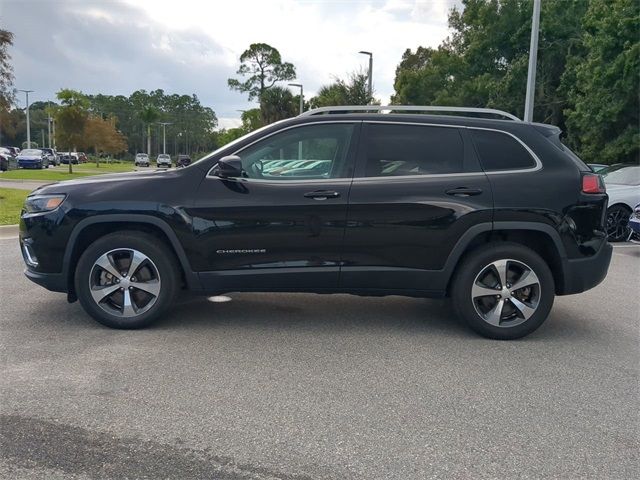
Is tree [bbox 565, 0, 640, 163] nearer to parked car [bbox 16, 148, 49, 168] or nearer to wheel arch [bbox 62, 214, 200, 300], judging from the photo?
wheel arch [bbox 62, 214, 200, 300]

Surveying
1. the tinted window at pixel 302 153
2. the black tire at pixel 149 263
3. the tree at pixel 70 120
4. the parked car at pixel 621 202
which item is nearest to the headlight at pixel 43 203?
the black tire at pixel 149 263

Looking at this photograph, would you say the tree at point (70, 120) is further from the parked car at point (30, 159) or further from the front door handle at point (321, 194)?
the front door handle at point (321, 194)

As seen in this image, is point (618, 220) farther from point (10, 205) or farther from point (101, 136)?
point (101, 136)

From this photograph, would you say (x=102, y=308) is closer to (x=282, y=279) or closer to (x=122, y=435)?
(x=282, y=279)

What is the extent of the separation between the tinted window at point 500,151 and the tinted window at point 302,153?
115 cm

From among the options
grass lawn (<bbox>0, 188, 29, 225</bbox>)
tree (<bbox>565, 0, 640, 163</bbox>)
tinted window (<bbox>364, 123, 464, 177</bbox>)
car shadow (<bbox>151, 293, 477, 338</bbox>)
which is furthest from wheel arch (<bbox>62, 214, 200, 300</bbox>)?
tree (<bbox>565, 0, 640, 163</bbox>)

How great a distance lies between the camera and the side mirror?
4.50 m

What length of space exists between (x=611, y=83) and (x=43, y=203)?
1837 cm

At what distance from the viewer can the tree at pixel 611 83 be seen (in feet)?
55.1

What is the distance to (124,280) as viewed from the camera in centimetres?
470

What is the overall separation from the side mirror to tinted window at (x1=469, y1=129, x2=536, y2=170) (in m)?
2.04

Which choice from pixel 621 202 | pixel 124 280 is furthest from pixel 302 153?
pixel 621 202

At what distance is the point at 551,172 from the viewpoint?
4711 mm

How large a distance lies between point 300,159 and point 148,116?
83627 mm
